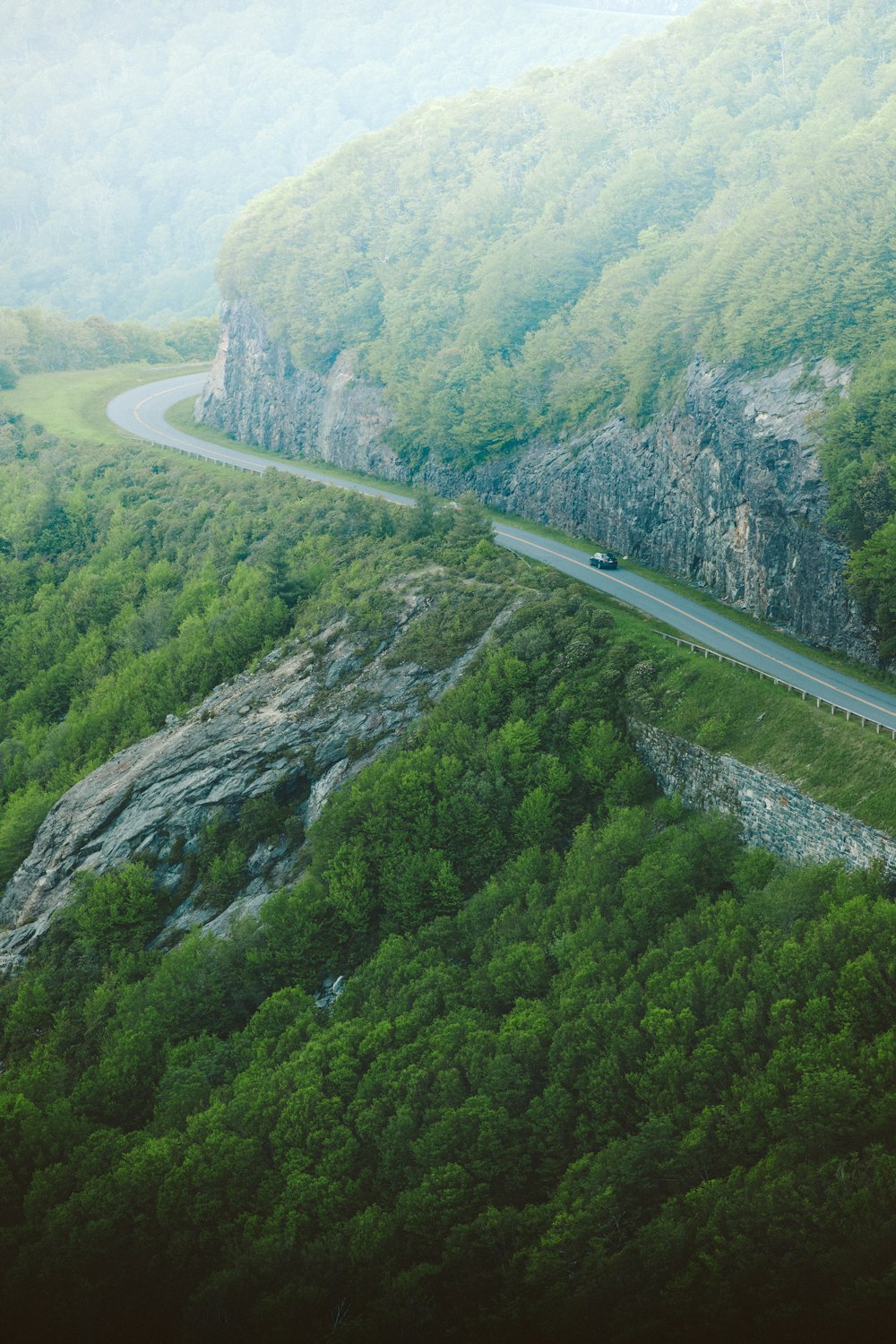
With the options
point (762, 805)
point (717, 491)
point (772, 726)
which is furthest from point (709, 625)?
point (762, 805)

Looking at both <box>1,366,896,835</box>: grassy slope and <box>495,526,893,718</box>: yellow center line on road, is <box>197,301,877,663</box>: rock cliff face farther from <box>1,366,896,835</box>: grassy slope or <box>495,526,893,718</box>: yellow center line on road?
<box>495,526,893,718</box>: yellow center line on road

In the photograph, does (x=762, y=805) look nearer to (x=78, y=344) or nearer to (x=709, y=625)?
(x=709, y=625)

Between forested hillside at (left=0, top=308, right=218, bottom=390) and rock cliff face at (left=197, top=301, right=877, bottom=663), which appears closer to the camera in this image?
rock cliff face at (left=197, top=301, right=877, bottom=663)

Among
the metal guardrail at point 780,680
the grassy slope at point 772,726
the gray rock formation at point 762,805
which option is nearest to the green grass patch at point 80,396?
the metal guardrail at point 780,680

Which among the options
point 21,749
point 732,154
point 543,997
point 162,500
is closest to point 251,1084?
point 543,997

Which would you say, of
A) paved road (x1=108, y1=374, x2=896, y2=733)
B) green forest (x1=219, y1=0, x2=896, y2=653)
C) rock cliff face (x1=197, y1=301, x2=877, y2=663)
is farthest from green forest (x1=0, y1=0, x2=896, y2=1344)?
paved road (x1=108, y1=374, x2=896, y2=733)

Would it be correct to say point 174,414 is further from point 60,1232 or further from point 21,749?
point 60,1232

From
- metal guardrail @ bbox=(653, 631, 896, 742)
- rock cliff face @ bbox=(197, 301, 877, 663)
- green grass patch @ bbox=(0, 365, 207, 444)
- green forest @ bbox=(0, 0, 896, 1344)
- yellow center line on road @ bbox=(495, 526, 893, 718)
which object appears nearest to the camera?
green forest @ bbox=(0, 0, 896, 1344)

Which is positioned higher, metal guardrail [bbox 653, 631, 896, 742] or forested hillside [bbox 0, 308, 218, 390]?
forested hillside [bbox 0, 308, 218, 390]

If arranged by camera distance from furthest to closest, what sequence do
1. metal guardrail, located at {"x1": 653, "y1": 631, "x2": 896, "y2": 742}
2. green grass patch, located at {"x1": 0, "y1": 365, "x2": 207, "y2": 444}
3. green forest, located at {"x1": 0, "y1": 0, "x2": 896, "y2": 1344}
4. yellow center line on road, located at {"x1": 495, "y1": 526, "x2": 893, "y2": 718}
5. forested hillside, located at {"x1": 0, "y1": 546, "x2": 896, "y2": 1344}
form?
1. green grass patch, located at {"x1": 0, "y1": 365, "x2": 207, "y2": 444}
2. yellow center line on road, located at {"x1": 495, "y1": 526, "x2": 893, "y2": 718}
3. metal guardrail, located at {"x1": 653, "y1": 631, "x2": 896, "y2": 742}
4. green forest, located at {"x1": 0, "y1": 0, "x2": 896, "y2": 1344}
5. forested hillside, located at {"x1": 0, "y1": 546, "x2": 896, "y2": 1344}
